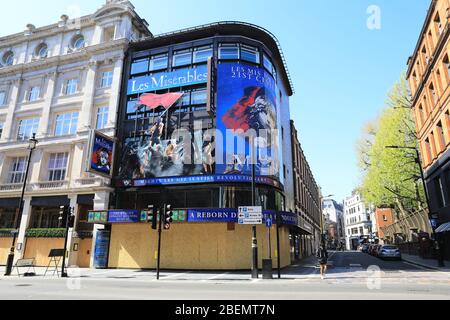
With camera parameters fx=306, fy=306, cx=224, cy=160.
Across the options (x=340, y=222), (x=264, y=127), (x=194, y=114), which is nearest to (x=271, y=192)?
(x=264, y=127)

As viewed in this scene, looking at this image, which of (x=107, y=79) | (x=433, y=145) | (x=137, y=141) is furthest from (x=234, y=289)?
(x=433, y=145)

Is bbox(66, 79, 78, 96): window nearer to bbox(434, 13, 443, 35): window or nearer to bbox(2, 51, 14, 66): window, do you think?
bbox(2, 51, 14, 66): window

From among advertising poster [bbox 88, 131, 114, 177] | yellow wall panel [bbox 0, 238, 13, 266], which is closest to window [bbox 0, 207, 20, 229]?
yellow wall panel [bbox 0, 238, 13, 266]

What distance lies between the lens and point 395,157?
33500 mm

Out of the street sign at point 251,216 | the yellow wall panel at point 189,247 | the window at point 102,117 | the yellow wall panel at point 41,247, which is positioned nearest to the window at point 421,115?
the yellow wall panel at point 189,247

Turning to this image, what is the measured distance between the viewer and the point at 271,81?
92.4 feet

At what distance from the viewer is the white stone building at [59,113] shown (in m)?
26.7

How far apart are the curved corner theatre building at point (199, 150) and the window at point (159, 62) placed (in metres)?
0.10

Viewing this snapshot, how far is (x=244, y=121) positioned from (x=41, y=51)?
25.3 meters

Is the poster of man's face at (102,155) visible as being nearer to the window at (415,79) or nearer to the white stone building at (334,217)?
the window at (415,79)

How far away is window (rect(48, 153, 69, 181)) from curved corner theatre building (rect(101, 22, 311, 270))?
5924 millimetres

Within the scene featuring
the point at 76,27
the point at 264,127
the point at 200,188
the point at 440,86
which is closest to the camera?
the point at 200,188

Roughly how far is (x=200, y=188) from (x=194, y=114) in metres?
6.22

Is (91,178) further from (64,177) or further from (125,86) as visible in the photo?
(125,86)
